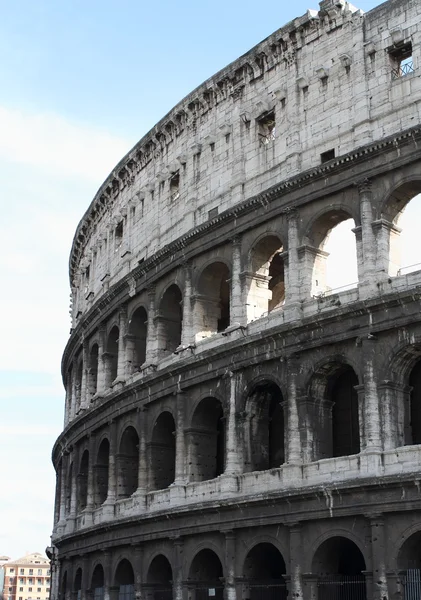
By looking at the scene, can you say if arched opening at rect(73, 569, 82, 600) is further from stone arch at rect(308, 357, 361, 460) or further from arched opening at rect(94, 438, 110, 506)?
stone arch at rect(308, 357, 361, 460)

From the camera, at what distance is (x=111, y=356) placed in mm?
32719

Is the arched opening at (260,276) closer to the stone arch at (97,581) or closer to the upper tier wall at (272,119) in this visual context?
the upper tier wall at (272,119)

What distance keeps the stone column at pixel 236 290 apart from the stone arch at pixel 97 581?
1012 centimetres

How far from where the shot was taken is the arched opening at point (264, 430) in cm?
2389

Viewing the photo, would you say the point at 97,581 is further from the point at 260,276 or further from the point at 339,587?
the point at 260,276

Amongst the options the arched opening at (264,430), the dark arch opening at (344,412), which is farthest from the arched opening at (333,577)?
the arched opening at (264,430)

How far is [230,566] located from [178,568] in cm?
234

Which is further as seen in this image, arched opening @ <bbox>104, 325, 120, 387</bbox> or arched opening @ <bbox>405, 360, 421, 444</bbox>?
arched opening @ <bbox>104, 325, 120, 387</bbox>

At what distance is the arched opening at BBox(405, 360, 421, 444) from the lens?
2128 centimetres

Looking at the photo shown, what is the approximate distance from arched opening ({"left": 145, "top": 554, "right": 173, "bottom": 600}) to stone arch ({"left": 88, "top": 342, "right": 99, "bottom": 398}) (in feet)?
29.6

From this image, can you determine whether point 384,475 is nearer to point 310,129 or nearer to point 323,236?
point 323,236

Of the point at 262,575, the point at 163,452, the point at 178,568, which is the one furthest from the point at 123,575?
the point at 262,575

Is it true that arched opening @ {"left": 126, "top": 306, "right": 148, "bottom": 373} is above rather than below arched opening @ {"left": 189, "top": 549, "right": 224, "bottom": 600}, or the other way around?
above

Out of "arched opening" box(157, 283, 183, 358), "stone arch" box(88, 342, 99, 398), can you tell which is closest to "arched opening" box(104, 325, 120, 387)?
"stone arch" box(88, 342, 99, 398)
